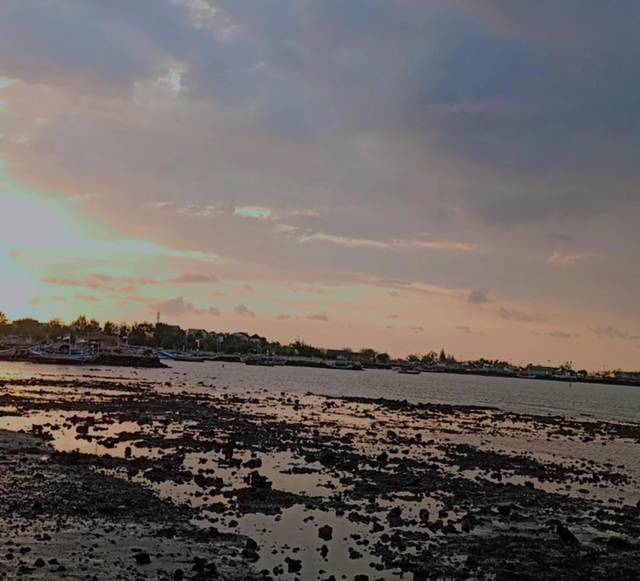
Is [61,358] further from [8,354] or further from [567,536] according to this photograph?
[567,536]

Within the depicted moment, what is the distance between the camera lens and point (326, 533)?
59.5ft

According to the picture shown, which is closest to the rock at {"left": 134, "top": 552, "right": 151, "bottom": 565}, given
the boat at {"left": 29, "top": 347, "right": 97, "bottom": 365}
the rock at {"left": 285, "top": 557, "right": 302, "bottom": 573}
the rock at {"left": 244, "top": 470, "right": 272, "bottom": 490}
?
the rock at {"left": 285, "top": 557, "right": 302, "bottom": 573}

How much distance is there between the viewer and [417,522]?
2045cm

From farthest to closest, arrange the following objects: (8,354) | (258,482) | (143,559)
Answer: (8,354), (258,482), (143,559)

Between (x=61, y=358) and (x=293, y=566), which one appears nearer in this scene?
(x=293, y=566)

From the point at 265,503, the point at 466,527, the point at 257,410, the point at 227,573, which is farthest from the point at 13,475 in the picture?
the point at 257,410

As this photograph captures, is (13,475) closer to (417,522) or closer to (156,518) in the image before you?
(156,518)

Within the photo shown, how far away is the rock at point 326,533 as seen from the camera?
59.0 feet

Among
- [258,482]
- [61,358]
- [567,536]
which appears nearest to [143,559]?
[258,482]

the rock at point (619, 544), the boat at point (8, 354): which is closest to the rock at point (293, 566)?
the rock at point (619, 544)

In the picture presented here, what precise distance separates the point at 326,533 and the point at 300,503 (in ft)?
13.3

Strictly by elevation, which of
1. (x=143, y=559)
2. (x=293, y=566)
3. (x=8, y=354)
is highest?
(x=143, y=559)

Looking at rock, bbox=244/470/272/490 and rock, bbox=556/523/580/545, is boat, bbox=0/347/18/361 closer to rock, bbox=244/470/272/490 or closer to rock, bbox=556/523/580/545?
rock, bbox=244/470/272/490

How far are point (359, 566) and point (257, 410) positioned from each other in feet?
145
